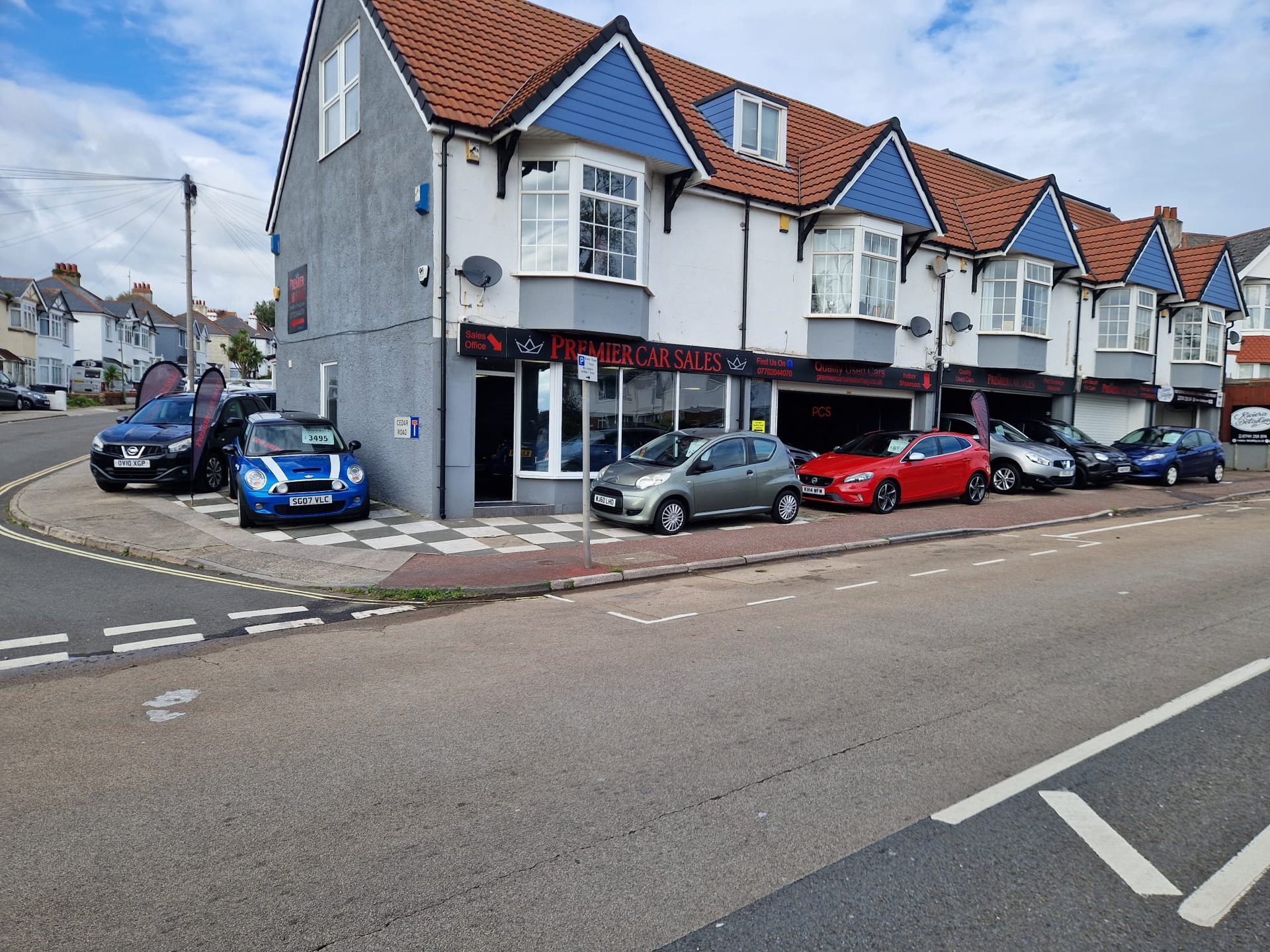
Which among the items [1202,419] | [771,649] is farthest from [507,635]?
[1202,419]

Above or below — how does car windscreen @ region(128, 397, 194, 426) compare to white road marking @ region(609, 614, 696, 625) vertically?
above

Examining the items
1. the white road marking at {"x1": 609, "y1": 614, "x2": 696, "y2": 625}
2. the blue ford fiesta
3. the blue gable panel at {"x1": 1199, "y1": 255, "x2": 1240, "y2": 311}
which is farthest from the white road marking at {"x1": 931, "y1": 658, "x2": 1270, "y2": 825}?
the blue gable panel at {"x1": 1199, "y1": 255, "x2": 1240, "y2": 311}

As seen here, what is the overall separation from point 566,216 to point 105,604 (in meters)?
9.18

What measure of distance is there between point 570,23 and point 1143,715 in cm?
1813

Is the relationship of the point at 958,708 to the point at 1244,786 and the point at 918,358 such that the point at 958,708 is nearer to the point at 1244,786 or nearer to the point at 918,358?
the point at 1244,786

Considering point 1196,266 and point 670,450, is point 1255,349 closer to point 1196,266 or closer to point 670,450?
point 1196,266

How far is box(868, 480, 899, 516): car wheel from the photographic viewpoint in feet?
50.3

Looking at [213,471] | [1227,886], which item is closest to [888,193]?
[213,471]

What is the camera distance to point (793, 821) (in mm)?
3715

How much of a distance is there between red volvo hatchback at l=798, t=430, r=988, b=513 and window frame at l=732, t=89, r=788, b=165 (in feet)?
22.5

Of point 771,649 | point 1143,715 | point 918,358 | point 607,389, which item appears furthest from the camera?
point 918,358

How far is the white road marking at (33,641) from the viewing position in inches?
264

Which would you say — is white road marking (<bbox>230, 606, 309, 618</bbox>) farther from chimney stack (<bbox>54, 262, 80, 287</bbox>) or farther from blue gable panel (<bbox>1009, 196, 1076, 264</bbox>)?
chimney stack (<bbox>54, 262, 80, 287</bbox>)

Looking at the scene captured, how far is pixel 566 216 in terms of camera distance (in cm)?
1409
